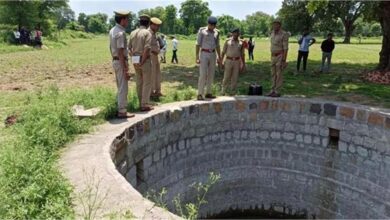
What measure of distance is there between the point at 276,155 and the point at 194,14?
74.3 metres

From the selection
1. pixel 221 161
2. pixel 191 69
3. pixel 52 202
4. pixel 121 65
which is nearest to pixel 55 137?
pixel 121 65

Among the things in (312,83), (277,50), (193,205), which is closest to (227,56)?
(277,50)

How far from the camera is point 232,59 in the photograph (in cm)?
948

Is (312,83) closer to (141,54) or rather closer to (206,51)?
(206,51)

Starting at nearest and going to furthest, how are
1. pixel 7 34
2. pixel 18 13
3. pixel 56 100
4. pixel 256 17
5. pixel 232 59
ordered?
pixel 56 100
pixel 232 59
pixel 7 34
pixel 18 13
pixel 256 17

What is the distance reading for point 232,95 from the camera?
9.57m

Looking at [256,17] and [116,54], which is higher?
[256,17]

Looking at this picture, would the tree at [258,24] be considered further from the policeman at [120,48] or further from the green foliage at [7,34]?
the policeman at [120,48]

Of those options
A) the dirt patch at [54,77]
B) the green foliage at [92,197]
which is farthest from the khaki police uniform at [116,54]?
the dirt patch at [54,77]

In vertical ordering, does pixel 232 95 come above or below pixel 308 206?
above

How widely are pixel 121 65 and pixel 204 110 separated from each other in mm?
2466

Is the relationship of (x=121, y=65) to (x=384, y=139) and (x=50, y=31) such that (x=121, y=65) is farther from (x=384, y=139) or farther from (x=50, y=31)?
(x=50, y=31)

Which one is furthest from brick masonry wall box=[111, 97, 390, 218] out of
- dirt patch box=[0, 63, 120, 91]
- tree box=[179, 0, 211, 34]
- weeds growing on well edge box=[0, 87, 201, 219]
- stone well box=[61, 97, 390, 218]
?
tree box=[179, 0, 211, 34]

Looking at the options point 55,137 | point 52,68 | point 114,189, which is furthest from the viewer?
point 52,68
